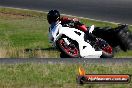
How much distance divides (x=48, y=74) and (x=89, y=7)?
60.9 ft

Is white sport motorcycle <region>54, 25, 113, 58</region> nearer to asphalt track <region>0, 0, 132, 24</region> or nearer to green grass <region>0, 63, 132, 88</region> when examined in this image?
green grass <region>0, 63, 132, 88</region>

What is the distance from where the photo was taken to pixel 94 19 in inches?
974

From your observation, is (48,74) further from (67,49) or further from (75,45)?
(75,45)

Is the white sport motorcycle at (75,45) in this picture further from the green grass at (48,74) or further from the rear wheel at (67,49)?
the green grass at (48,74)

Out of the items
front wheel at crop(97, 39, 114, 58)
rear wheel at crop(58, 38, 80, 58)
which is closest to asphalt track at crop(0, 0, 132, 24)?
front wheel at crop(97, 39, 114, 58)

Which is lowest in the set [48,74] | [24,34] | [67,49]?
[24,34]

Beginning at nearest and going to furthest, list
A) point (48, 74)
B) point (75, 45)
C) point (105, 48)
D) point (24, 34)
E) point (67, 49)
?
point (48, 74)
point (67, 49)
point (75, 45)
point (105, 48)
point (24, 34)

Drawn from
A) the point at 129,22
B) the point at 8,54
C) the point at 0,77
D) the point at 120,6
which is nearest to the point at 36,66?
the point at 0,77

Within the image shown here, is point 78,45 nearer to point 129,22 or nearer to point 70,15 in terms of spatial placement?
point 129,22

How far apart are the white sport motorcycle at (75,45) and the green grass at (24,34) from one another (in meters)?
1.11

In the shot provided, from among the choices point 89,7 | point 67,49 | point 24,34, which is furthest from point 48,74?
point 89,7

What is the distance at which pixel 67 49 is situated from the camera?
41.4 ft

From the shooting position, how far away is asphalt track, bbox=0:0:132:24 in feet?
83.1

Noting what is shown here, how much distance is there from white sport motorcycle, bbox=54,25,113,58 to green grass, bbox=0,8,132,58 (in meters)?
1.11
